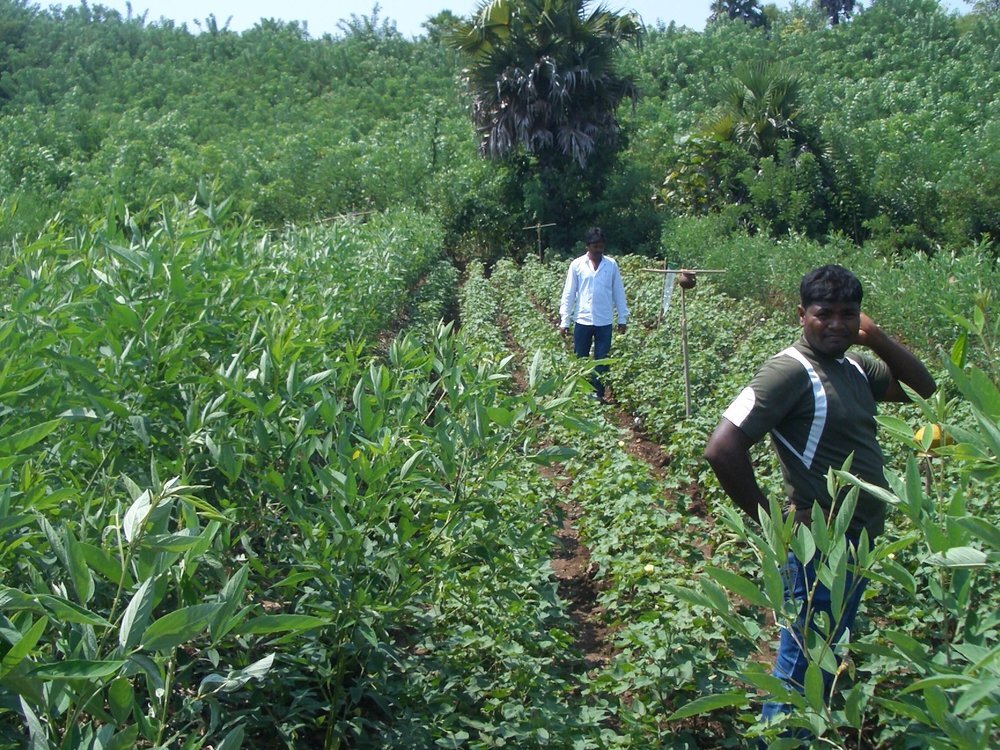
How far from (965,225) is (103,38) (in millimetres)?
39810

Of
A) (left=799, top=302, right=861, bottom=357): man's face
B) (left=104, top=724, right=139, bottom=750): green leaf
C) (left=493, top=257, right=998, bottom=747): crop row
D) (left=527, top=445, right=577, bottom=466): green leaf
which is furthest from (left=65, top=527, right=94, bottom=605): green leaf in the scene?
(left=799, top=302, right=861, bottom=357): man's face

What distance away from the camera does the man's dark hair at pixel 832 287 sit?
2.87 metres

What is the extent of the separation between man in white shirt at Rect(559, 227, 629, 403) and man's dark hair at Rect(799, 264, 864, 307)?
17.5ft

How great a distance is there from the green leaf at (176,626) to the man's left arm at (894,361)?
2.43 meters

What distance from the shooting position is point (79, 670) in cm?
132

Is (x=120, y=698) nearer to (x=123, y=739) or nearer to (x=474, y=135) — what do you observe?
(x=123, y=739)

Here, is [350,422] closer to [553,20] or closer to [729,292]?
[729,292]

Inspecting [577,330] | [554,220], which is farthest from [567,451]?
[554,220]

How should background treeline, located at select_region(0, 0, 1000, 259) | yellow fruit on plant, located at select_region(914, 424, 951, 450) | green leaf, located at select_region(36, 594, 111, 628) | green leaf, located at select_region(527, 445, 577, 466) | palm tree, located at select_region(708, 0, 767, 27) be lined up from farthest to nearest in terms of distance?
palm tree, located at select_region(708, 0, 767, 27) < background treeline, located at select_region(0, 0, 1000, 259) < green leaf, located at select_region(527, 445, 577, 466) < yellow fruit on plant, located at select_region(914, 424, 951, 450) < green leaf, located at select_region(36, 594, 111, 628)

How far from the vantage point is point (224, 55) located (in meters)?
42.9

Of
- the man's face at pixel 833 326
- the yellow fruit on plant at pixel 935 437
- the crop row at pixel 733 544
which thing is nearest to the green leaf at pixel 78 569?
the crop row at pixel 733 544

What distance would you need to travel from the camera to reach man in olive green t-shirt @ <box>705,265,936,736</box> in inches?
112

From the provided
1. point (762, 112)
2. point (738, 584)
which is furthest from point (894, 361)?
point (762, 112)

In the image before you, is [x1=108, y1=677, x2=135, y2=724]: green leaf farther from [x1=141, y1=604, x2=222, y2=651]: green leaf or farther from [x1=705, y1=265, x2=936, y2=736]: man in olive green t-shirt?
[x1=705, y1=265, x2=936, y2=736]: man in olive green t-shirt
